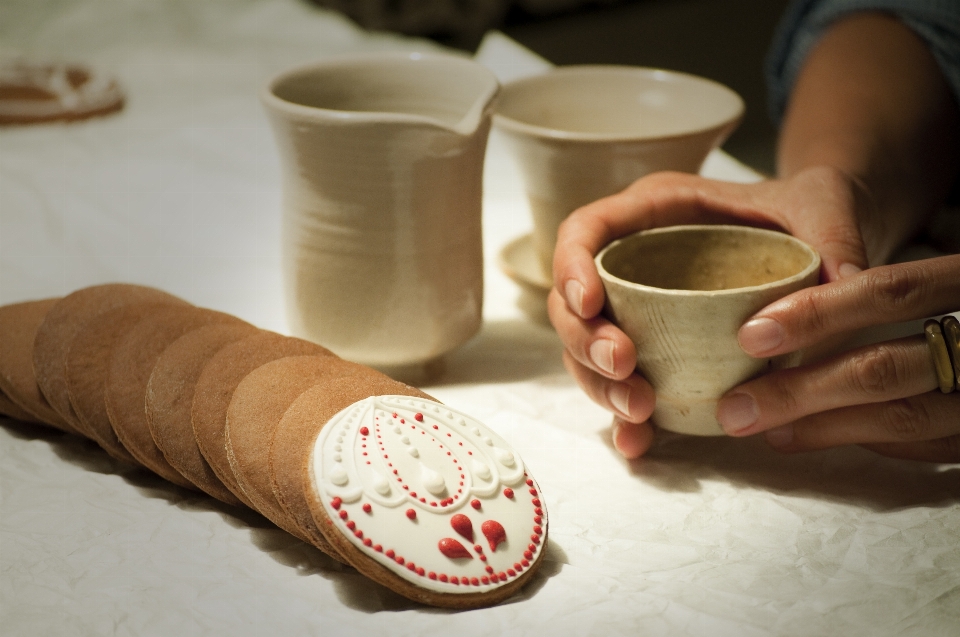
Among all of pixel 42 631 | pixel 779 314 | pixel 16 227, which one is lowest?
pixel 16 227

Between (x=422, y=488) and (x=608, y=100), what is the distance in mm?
672

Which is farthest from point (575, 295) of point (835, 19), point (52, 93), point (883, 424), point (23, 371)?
point (52, 93)

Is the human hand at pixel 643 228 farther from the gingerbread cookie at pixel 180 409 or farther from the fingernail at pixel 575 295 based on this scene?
the gingerbread cookie at pixel 180 409

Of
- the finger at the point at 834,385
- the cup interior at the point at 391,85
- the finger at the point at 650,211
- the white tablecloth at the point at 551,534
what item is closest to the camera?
the white tablecloth at the point at 551,534

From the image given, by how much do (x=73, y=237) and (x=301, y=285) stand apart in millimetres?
518

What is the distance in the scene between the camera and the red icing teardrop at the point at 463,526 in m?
0.59

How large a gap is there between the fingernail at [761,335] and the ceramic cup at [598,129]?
316 mm

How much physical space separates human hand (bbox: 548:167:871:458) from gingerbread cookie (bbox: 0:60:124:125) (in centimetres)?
112

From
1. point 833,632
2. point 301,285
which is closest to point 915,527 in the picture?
point 833,632

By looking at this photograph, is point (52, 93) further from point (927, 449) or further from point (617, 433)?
point (927, 449)

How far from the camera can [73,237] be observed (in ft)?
3.92

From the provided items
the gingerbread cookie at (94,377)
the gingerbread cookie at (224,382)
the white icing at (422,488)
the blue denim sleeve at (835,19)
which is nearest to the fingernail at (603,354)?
the white icing at (422,488)

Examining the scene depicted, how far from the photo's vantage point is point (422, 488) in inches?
23.7

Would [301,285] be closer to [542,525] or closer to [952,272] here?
[542,525]
